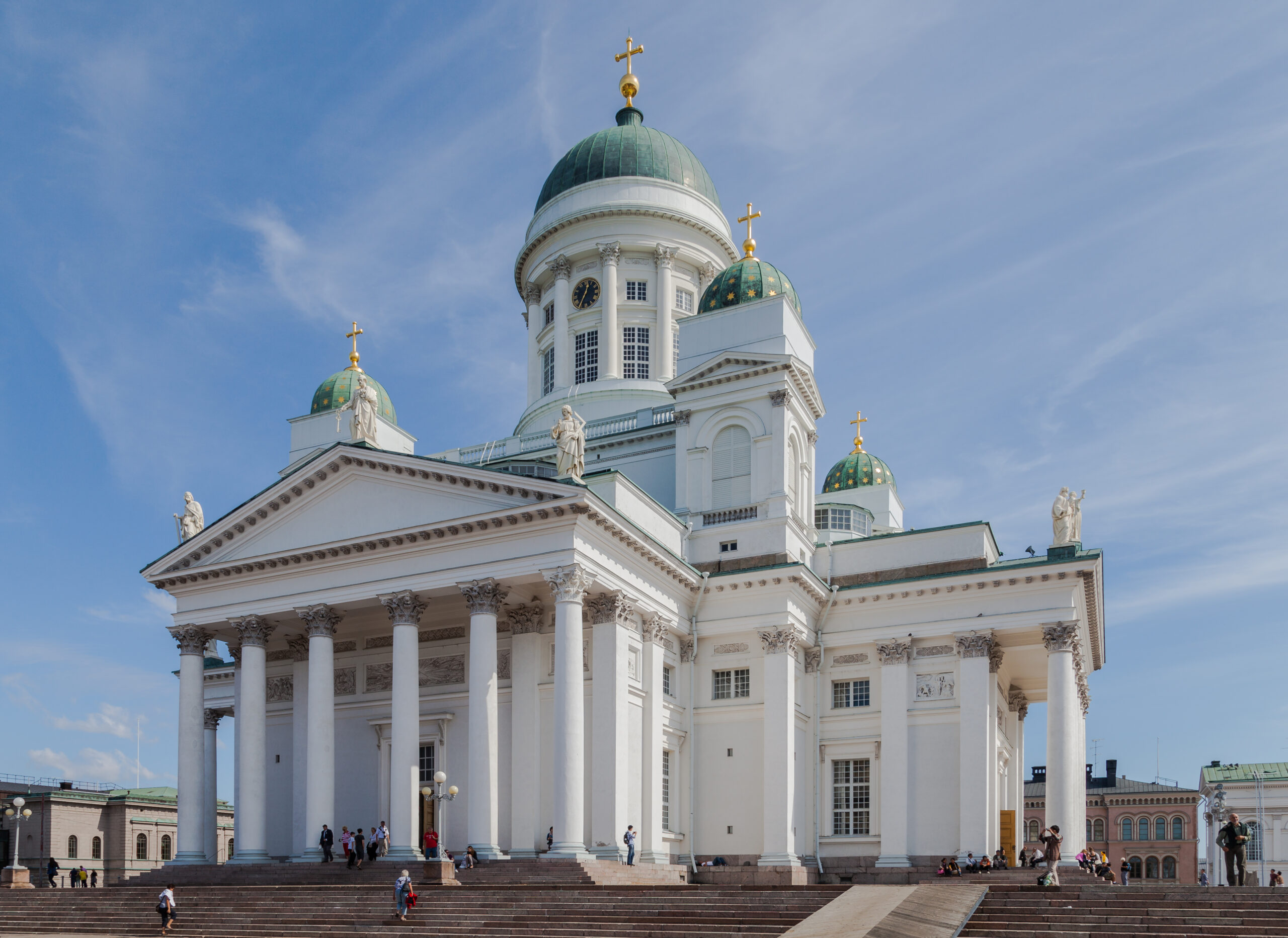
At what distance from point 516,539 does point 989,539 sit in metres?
14.4

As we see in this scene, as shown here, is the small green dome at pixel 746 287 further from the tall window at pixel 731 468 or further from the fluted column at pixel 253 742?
the fluted column at pixel 253 742

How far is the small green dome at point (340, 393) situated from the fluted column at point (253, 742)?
1290 cm

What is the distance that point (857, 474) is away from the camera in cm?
5216

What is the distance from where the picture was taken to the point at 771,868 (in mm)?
32469

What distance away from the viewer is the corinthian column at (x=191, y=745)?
109 feet

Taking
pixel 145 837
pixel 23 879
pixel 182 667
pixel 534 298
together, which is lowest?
pixel 145 837

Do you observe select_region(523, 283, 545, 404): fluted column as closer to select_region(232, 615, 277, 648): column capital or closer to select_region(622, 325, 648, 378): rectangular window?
select_region(622, 325, 648, 378): rectangular window

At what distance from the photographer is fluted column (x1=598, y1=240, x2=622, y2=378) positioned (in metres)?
45.3

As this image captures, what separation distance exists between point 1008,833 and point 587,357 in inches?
881

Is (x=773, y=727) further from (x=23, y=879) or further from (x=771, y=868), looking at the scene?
(x=23, y=879)

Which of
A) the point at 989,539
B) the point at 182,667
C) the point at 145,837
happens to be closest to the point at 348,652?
the point at 182,667

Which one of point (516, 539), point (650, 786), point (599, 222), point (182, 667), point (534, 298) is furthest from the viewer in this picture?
point (534, 298)

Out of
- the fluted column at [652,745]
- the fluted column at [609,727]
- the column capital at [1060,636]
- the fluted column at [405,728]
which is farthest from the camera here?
the column capital at [1060,636]

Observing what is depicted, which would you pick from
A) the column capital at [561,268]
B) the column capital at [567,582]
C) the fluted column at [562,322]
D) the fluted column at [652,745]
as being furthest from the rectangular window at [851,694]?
the column capital at [561,268]
